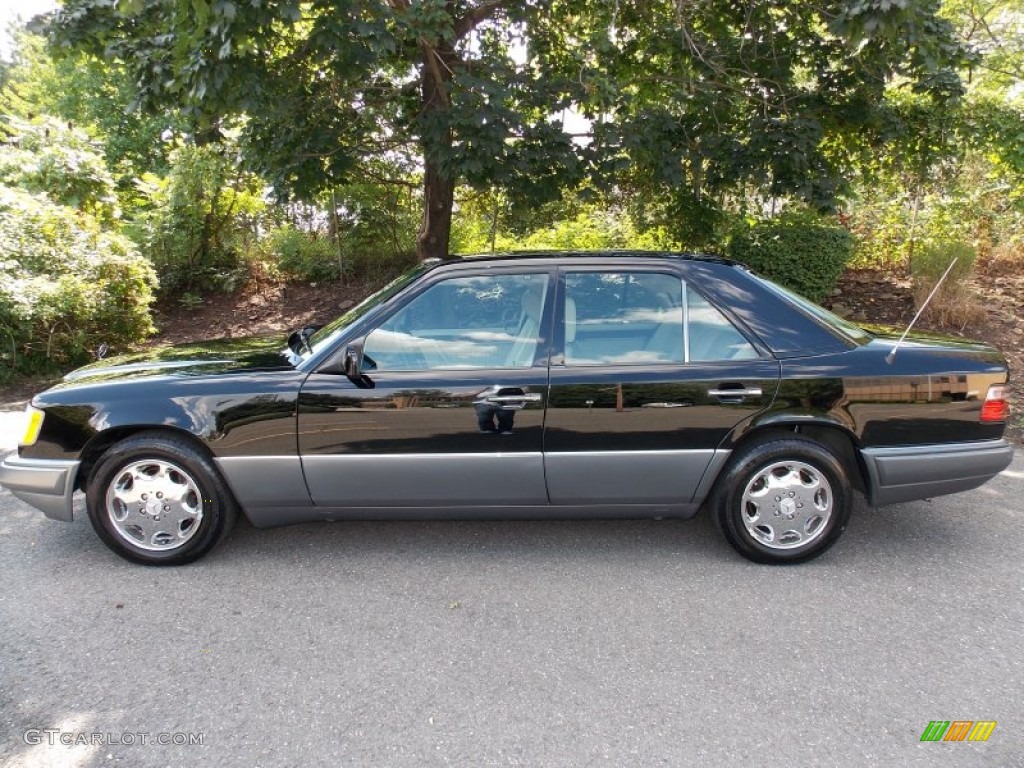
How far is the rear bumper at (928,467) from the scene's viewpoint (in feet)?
11.1

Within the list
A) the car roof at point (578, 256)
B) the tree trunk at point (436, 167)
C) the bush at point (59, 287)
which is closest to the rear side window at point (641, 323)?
the car roof at point (578, 256)

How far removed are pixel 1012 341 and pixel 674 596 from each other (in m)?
6.42

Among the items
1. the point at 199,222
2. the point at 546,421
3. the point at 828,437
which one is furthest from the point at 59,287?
the point at 828,437

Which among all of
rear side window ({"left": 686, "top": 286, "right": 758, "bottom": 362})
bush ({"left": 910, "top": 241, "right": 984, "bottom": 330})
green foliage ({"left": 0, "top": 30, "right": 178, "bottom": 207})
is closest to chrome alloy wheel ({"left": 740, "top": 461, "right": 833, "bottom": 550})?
rear side window ({"left": 686, "top": 286, "right": 758, "bottom": 362})

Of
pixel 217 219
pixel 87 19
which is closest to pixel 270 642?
pixel 87 19

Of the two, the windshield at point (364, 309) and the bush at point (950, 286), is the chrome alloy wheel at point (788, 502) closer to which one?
the windshield at point (364, 309)

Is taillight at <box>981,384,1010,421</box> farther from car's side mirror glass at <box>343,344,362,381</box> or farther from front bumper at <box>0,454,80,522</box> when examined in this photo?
front bumper at <box>0,454,80,522</box>

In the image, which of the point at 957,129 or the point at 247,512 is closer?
the point at 247,512

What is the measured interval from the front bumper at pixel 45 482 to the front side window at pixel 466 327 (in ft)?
5.32

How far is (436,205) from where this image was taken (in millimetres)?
8391

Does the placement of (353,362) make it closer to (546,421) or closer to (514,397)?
(514,397)

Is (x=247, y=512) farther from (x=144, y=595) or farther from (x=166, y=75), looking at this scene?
(x=166, y=75)

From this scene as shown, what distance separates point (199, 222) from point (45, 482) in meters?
8.20

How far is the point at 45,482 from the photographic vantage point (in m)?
3.38
